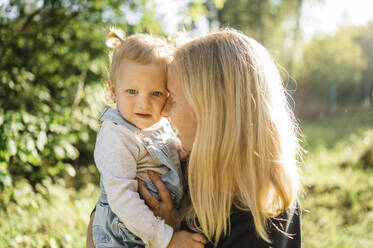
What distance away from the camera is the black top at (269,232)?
1.55m

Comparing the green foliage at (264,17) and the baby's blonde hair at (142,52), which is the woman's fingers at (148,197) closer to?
the baby's blonde hair at (142,52)

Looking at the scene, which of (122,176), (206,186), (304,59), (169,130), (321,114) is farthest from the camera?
(304,59)

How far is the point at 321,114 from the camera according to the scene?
78.3ft

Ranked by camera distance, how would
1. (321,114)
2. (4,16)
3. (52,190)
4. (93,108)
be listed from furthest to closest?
1. (321,114)
2. (52,190)
3. (93,108)
4. (4,16)

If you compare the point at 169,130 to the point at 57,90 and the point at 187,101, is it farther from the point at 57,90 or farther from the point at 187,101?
the point at 57,90

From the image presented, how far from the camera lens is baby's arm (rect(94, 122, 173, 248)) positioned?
169 cm

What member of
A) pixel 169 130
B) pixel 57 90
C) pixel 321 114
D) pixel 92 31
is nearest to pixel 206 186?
pixel 169 130

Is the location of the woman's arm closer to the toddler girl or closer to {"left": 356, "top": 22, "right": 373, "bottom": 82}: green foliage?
the toddler girl

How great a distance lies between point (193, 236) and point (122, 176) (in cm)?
44

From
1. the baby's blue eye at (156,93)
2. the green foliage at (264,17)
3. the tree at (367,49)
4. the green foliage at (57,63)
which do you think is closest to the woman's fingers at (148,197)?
the baby's blue eye at (156,93)

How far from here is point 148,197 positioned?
1.82 m

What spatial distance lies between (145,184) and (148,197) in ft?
0.36

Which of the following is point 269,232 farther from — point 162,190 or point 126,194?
point 126,194

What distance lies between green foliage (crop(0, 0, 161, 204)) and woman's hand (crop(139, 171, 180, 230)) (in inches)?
69.5
